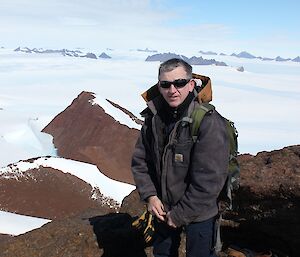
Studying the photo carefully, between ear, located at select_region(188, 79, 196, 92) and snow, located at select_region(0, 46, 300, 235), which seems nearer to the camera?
ear, located at select_region(188, 79, 196, 92)

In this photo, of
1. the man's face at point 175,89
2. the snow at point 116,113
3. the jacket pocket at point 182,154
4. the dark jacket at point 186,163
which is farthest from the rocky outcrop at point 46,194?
the man's face at point 175,89

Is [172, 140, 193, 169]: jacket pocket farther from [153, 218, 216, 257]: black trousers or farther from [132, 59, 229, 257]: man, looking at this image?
[153, 218, 216, 257]: black trousers

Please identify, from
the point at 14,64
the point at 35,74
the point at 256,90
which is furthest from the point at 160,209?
the point at 14,64

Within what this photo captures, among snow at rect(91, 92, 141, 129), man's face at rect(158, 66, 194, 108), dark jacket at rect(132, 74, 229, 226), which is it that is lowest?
snow at rect(91, 92, 141, 129)

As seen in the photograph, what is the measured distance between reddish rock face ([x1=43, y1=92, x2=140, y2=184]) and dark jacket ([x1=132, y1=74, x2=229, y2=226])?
15.4m

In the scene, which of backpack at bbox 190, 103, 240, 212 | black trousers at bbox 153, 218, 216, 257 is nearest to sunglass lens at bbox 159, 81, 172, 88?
backpack at bbox 190, 103, 240, 212

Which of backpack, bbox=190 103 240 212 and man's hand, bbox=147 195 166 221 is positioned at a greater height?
backpack, bbox=190 103 240 212

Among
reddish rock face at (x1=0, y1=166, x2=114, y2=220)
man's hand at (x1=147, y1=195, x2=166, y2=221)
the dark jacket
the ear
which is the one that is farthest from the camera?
reddish rock face at (x1=0, y1=166, x2=114, y2=220)

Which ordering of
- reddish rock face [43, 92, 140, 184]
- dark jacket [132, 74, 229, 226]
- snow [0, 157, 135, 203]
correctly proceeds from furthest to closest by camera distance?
reddish rock face [43, 92, 140, 184] → snow [0, 157, 135, 203] → dark jacket [132, 74, 229, 226]

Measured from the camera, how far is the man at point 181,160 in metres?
3.16

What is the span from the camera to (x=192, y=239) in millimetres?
3492

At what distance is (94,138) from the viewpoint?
23.8 meters

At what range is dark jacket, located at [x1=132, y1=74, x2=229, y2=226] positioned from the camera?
10.3ft

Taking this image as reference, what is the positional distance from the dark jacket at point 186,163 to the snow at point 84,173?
12.4m
